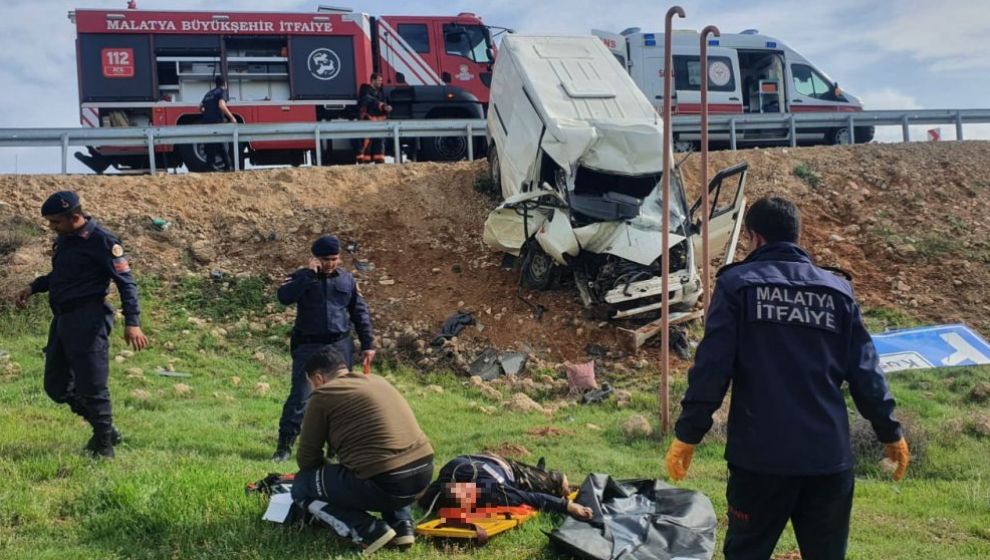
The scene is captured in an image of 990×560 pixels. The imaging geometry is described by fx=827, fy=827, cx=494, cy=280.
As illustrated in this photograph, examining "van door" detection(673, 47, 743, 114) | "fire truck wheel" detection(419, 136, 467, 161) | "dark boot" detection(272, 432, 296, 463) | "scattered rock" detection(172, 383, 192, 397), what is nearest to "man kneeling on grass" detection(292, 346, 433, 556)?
"dark boot" detection(272, 432, 296, 463)

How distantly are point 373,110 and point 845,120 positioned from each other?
9054mm

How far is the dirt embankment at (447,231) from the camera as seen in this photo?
34.2ft

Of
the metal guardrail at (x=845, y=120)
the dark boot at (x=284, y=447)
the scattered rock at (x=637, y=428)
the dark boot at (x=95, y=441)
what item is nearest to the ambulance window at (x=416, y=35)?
the metal guardrail at (x=845, y=120)

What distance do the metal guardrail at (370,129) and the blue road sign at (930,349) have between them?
7.51 metres

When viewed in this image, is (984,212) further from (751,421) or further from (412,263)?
(751,421)

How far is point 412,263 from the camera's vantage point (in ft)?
38.3

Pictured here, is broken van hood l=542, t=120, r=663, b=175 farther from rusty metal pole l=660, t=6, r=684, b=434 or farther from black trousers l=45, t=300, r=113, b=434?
black trousers l=45, t=300, r=113, b=434

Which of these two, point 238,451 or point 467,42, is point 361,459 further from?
point 467,42

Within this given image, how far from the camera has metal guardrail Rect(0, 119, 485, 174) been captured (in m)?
12.3

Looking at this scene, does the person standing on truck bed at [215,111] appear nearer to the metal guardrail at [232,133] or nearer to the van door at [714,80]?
the metal guardrail at [232,133]

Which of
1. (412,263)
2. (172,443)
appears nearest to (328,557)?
(172,443)

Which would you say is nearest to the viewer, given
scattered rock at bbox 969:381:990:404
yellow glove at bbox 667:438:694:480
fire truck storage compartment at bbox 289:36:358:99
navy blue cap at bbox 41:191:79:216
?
yellow glove at bbox 667:438:694:480

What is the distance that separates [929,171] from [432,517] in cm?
1331

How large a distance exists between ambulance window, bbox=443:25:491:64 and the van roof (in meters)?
4.55
